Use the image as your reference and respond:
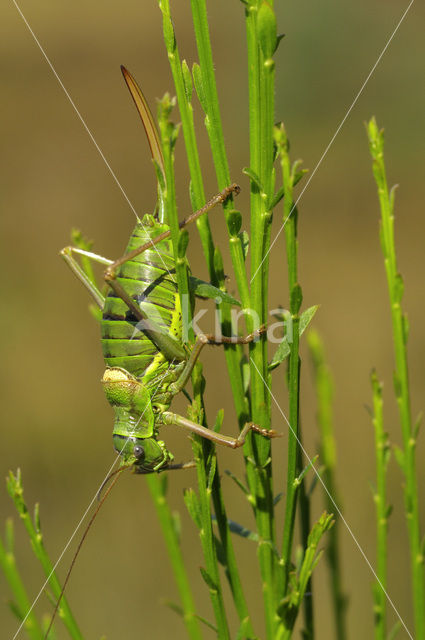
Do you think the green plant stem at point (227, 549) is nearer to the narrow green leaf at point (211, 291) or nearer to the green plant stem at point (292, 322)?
the green plant stem at point (292, 322)

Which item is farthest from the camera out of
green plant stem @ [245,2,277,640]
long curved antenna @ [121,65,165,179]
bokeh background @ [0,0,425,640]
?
bokeh background @ [0,0,425,640]

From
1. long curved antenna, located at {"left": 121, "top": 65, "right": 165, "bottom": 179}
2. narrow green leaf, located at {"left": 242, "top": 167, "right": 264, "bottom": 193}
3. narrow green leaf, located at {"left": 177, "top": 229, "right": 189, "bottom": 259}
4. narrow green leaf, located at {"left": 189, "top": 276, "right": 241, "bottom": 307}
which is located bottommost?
narrow green leaf, located at {"left": 189, "top": 276, "right": 241, "bottom": 307}

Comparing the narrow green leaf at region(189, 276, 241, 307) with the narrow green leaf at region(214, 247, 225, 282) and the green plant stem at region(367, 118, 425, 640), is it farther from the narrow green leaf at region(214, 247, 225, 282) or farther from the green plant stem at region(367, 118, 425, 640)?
the green plant stem at region(367, 118, 425, 640)

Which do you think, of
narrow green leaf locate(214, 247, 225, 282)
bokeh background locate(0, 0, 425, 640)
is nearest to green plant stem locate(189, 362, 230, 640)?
narrow green leaf locate(214, 247, 225, 282)

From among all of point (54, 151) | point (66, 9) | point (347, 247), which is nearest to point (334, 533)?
point (347, 247)

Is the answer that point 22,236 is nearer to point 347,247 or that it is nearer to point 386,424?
point 347,247
